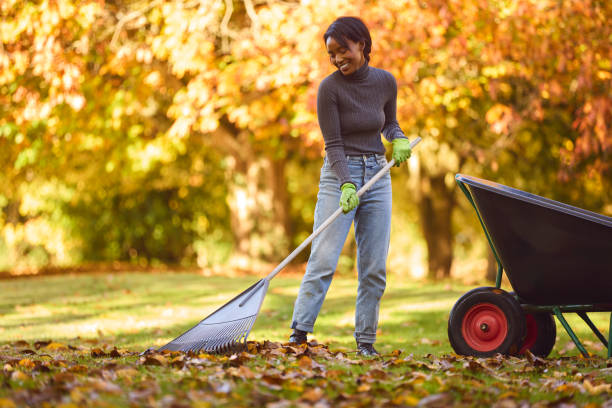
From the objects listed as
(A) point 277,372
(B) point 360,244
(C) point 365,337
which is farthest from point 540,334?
(A) point 277,372

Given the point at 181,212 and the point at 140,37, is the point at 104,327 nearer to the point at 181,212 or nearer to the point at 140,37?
the point at 140,37

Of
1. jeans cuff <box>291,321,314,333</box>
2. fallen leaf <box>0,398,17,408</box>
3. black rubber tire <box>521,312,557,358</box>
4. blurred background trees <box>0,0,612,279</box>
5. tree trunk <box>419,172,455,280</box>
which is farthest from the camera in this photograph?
tree trunk <box>419,172,455,280</box>

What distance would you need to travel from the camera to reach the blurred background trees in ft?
28.0

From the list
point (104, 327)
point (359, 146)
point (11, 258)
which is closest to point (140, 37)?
point (104, 327)

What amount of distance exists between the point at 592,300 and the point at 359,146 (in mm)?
1618

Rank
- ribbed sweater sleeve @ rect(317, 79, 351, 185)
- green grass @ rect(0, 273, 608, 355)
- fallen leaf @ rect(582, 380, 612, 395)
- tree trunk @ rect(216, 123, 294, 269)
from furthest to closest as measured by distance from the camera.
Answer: tree trunk @ rect(216, 123, 294, 269), green grass @ rect(0, 273, 608, 355), ribbed sweater sleeve @ rect(317, 79, 351, 185), fallen leaf @ rect(582, 380, 612, 395)

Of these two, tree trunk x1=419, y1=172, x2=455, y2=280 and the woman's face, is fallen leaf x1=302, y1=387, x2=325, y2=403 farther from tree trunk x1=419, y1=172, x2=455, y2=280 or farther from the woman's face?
tree trunk x1=419, y1=172, x2=455, y2=280

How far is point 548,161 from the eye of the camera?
43.8ft

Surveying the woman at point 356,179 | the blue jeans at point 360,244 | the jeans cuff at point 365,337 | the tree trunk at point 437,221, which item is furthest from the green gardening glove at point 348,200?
the tree trunk at point 437,221

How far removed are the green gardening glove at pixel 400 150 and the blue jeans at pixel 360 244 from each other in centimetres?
9

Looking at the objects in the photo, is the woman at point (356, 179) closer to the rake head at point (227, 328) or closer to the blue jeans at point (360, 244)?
the blue jeans at point (360, 244)

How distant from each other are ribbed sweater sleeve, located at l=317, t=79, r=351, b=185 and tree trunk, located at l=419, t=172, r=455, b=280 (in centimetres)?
1022

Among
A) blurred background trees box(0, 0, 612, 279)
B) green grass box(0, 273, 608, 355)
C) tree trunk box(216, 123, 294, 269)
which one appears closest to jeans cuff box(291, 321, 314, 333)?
green grass box(0, 273, 608, 355)

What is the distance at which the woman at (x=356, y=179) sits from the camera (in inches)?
169
